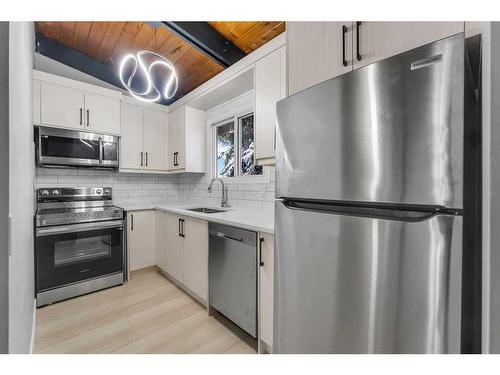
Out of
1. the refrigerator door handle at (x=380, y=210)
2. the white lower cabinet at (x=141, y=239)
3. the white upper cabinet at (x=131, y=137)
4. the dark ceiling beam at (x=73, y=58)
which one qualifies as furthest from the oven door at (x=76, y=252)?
the refrigerator door handle at (x=380, y=210)

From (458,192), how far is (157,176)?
133 inches

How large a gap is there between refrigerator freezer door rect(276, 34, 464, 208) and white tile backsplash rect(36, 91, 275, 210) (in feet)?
3.86

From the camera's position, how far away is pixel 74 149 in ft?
7.81

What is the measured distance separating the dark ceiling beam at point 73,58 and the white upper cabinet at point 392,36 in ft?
8.22

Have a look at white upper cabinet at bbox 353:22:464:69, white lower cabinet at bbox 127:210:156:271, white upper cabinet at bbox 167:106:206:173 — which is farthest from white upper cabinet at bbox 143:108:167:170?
white upper cabinet at bbox 353:22:464:69

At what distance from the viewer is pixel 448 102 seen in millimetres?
615

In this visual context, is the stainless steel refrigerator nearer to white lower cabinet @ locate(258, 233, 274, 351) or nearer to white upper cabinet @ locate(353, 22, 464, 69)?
white upper cabinet @ locate(353, 22, 464, 69)

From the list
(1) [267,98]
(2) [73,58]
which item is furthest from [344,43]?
(2) [73,58]

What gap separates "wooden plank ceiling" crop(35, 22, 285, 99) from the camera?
68.8 inches

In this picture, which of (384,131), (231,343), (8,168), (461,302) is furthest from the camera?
(231,343)

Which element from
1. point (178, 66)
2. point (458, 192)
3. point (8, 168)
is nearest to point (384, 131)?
point (458, 192)

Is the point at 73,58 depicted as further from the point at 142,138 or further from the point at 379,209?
the point at 379,209

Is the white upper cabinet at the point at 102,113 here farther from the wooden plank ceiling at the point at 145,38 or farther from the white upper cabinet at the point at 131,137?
the wooden plank ceiling at the point at 145,38
